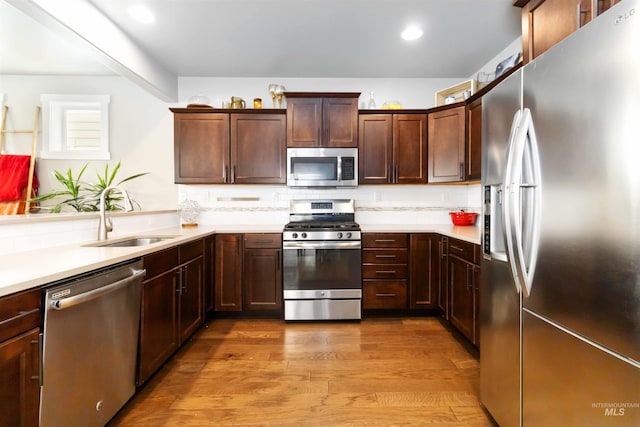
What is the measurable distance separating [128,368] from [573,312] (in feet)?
6.79

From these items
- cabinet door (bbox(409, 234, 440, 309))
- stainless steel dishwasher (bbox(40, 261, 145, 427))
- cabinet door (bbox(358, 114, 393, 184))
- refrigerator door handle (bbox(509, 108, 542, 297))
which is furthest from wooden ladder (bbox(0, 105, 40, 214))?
refrigerator door handle (bbox(509, 108, 542, 297))

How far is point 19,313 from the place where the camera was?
Answer: 1044 millimetres

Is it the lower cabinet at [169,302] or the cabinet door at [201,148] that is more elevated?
the cabinet door at [201,148]

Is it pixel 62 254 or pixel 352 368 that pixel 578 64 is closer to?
pixel 352 368

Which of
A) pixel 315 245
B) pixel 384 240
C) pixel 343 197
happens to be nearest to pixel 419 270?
pixel 384 240

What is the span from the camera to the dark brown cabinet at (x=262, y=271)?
305 cm

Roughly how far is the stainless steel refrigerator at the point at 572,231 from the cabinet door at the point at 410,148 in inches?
74.7

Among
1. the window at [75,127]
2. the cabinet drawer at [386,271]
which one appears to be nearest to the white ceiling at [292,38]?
the window at [75,127]

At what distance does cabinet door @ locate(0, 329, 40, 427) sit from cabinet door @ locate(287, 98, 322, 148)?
2.64 metres

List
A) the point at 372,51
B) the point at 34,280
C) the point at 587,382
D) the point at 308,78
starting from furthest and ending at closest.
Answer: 1. the point at 308,78
2. the point at 372,51
3. the point at 34,280
4. the point at 587,382

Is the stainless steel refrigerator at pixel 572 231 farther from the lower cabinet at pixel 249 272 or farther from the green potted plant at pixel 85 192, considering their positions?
the green potted plant at pixel 85 192

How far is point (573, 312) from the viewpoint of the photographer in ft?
3.37

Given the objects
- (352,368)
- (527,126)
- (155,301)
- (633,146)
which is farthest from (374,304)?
(633,146)

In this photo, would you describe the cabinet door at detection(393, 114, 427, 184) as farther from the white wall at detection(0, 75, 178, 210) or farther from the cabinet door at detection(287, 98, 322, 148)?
the white wall at detection(0, 75, 178, 210)
